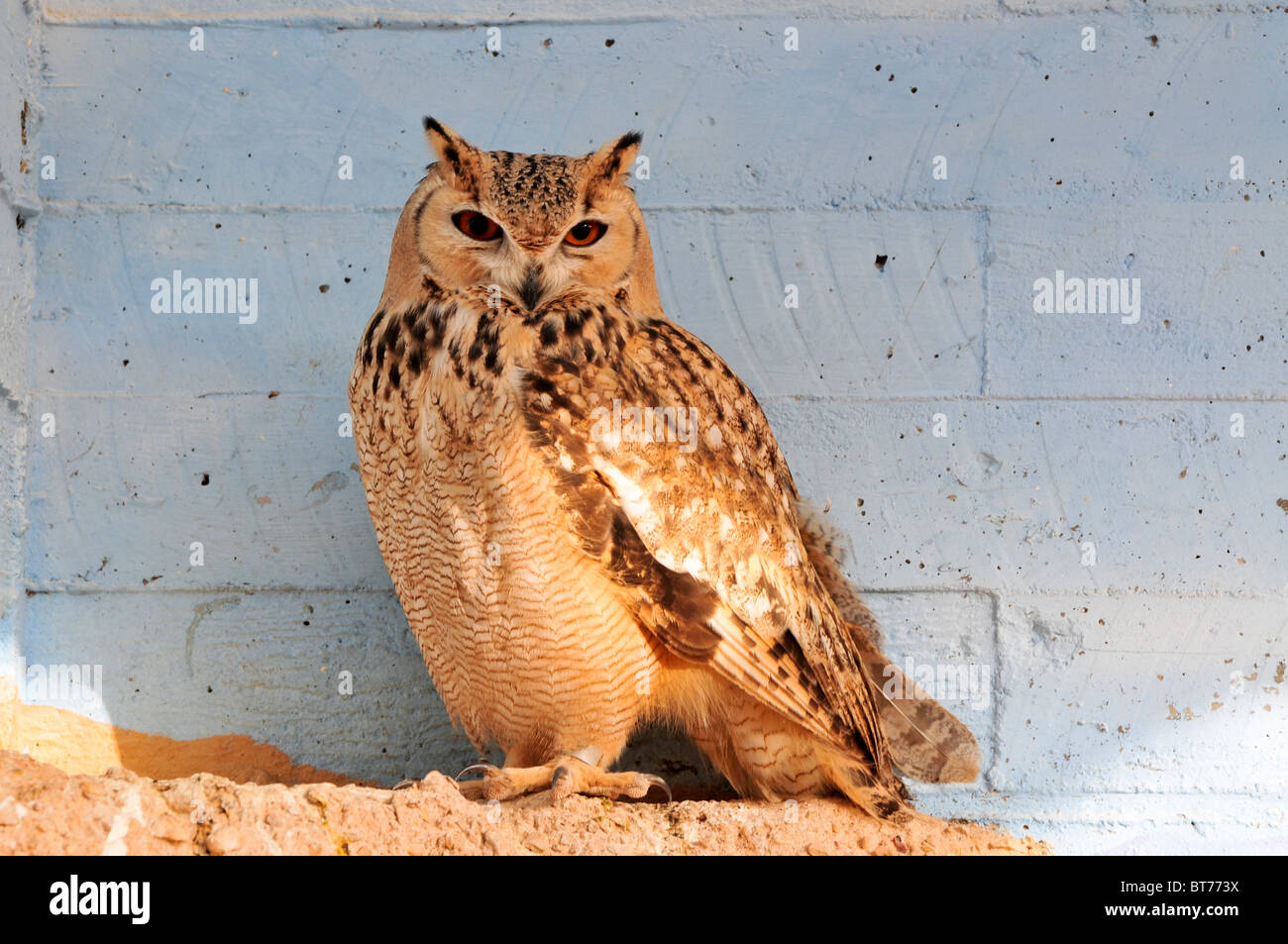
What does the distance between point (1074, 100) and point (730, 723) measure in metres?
1.61

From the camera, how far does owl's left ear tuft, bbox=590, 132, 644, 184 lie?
1.86 m

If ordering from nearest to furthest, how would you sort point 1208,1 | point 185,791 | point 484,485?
point 185,791
point 484,485
point 1208,1

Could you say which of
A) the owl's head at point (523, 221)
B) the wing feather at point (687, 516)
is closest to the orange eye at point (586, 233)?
the owl's head at point (523, 221)

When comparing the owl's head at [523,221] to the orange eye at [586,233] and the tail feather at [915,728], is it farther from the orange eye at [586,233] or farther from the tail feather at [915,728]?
the tail feather at [915,728]

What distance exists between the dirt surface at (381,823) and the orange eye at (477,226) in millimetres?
902

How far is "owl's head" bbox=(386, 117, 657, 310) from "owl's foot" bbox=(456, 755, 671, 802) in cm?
80

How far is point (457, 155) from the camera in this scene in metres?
1.83

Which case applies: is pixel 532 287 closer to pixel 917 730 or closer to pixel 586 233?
pixel 586 233

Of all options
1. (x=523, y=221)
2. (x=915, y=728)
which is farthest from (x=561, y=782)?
(x=523, y=221)

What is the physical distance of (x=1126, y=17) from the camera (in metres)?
2.37

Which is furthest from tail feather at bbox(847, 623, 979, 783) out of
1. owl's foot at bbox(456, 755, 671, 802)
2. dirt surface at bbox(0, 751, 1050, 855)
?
owl's foot at bbox(456, 755, 671, 802)

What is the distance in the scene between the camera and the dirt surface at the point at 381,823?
1375 mm

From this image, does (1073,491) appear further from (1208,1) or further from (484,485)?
(484,485)

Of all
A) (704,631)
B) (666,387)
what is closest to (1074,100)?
(666,387)
